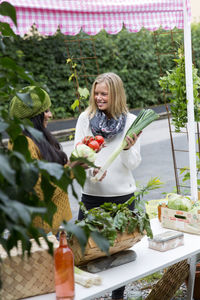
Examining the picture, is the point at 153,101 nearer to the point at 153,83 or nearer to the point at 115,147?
the point at 153,83

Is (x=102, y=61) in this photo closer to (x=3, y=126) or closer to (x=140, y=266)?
(x=140, y=266)

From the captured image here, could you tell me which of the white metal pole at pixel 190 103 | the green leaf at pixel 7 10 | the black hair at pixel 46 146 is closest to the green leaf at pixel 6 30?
the green leaf at pixel 7 10

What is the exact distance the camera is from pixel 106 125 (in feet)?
10.1

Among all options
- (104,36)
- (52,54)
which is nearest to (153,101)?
(104,36)

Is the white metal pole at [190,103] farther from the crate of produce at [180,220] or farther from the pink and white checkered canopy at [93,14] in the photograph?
the crate of produce at [180,220]

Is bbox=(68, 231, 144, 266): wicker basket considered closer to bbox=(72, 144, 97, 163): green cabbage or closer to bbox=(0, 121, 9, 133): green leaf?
bbox=(72, 144, 97, 163): green cabbage

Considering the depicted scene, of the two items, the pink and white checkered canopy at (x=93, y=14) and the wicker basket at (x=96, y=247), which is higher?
the pink and white checkered canopy at (x=93, y=14)

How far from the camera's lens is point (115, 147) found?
3.14 m

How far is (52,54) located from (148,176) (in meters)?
7.75

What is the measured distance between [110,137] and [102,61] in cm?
1241

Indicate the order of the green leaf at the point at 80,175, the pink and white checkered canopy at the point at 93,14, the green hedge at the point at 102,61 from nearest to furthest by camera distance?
the green leaf at the point at 80,175 → the pink and white checkered canopy at the point at 93,14 → the green hedge at the point at 102,61

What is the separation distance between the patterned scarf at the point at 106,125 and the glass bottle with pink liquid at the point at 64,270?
133 cm

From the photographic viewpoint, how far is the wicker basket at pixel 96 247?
2.11 m

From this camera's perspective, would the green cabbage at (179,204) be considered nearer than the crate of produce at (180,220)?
No
